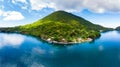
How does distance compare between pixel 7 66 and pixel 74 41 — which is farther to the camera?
pixel 74 41

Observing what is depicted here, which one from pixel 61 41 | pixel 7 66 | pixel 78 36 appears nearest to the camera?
pixel 7 66

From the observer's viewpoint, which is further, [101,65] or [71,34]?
[71,34]

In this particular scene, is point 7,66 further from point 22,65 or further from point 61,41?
point 61,41

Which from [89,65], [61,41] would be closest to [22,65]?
[89,65]

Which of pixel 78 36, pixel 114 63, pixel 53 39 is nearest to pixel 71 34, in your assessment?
pixel 78 36

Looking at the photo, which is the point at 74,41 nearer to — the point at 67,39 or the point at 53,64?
the point at 67,39

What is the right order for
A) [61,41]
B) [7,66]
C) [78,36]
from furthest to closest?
1. [78,36]
2. [61,41]
3. [7,66]

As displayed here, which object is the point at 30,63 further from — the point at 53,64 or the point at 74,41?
the point at 74,41

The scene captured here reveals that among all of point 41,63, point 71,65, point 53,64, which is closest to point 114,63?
point 71,65
